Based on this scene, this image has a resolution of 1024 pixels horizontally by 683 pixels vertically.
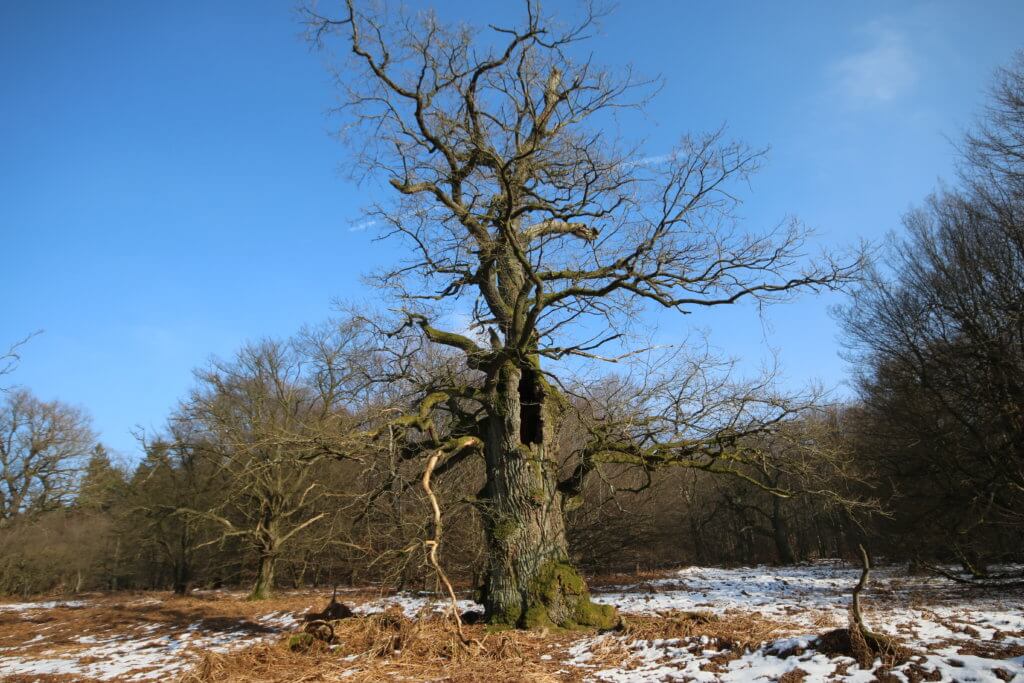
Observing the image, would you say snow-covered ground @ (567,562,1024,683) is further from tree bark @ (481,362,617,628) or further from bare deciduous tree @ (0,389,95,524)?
bare deciduous tree @ (0,389,95,524)

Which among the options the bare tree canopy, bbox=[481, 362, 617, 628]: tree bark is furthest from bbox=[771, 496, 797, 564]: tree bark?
bbox=[481, 362, 617, 628]: tree bark

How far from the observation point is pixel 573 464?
35.0ft

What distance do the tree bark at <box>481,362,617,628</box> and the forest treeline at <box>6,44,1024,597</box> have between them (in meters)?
0.30

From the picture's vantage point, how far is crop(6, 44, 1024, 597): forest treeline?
8273 mm

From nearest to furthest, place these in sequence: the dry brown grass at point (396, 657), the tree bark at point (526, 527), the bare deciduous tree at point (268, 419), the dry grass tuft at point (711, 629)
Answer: the dry brown grass at point (396, 657)
the dry grass tuft at point (711, 629)
the tree bark at point (526, 527)
the bare deciduous tree at point (268, 419)

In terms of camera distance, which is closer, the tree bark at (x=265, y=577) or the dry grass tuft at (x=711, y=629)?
the dry grass tuft at (x=711, y=629)

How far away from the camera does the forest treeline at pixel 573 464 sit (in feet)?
27.1

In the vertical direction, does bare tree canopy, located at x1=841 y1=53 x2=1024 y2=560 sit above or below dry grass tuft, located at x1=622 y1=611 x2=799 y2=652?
above

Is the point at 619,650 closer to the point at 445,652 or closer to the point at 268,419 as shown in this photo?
the point at 445,652

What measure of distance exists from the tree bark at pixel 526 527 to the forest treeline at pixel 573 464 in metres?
0.30

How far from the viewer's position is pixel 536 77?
8.23 metres

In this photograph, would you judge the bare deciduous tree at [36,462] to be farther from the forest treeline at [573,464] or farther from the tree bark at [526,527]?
the tree bark at [526,527]

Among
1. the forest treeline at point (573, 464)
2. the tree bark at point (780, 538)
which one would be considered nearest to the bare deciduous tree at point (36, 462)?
the forest treeline at point (573, 464)

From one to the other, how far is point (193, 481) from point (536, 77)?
22.0 metres
